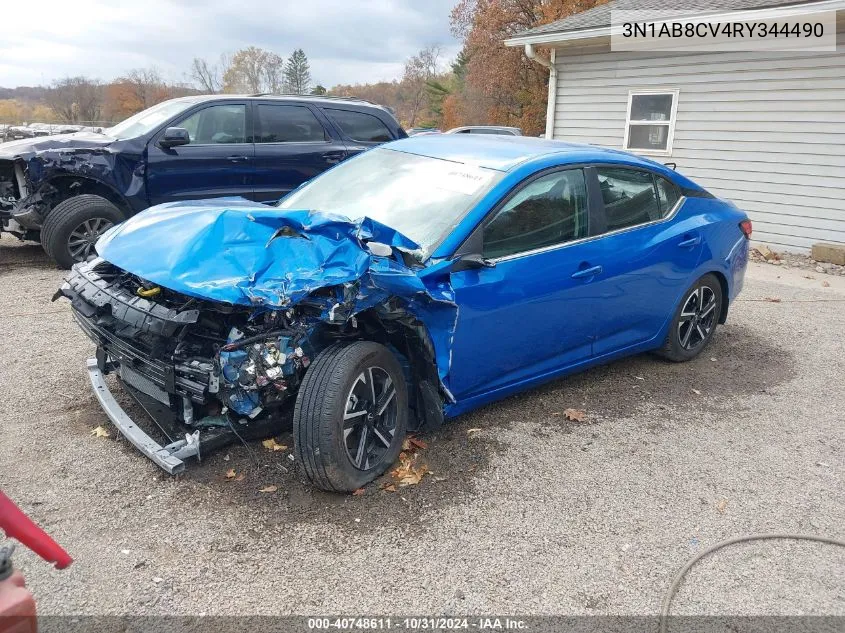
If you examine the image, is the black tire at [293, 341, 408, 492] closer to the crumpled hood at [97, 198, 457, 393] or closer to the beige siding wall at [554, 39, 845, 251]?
the crumpled hood at [97, 198, 457, 393]

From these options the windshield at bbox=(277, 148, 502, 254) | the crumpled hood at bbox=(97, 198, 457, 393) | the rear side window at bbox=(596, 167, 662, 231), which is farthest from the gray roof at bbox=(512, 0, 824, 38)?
the crumpled hood at bbox=(97, 198, 457, 393)

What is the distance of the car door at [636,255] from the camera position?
4.22 metres

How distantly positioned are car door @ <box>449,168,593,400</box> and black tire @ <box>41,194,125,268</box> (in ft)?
15.7

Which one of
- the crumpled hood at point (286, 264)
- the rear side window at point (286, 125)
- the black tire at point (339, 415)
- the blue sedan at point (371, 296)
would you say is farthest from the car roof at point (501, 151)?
the rear side window at point (286, 125)

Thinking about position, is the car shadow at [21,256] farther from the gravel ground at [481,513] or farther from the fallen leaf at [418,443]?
the fallen leaf at [418,443]

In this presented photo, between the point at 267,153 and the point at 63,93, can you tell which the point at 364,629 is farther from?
the point at 63,93

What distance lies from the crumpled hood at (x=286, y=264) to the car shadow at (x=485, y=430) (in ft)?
1.86

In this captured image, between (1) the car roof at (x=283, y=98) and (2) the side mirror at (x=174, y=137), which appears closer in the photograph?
(2) the side mirror at (x=174, y=137)

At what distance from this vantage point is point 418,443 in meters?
3.74

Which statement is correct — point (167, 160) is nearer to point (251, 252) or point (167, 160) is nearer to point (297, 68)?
point (251, 252)

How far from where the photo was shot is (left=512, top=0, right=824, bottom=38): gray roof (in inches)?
382

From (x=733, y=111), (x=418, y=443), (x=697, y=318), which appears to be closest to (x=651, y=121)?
(x=733, y=111)

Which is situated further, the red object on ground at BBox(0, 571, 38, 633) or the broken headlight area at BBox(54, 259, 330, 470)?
the broken headlight area at BBox(54, 259, 330, 470)

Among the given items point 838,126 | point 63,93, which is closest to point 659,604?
point 838,126
